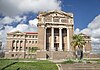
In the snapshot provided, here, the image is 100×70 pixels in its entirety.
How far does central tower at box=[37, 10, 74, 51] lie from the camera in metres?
83.9

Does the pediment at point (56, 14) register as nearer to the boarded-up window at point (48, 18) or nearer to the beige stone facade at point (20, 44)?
the boarded-up window at point (48, 18)

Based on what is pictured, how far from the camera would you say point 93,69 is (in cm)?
3322

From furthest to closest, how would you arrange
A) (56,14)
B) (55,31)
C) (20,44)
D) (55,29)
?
(20,44) → (55,31) → (55,29) → (56,14)

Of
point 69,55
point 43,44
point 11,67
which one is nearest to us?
point 11,67

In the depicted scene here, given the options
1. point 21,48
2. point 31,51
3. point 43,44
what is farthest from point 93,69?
point 21,48

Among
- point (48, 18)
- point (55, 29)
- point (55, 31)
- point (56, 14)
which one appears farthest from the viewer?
point (55, 31)

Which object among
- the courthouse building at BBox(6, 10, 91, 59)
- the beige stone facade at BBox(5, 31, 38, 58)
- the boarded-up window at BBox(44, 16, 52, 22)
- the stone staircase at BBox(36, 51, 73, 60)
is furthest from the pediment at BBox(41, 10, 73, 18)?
the beige stone facade at BBox(5, 31, 38, 58)

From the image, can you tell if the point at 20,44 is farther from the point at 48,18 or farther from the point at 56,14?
the point at 56,14

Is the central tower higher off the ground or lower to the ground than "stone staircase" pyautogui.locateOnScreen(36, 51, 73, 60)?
higher

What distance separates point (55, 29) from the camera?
87438 millimetres

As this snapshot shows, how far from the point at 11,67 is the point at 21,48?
68327 millimetres

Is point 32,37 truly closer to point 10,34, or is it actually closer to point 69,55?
point 10,34

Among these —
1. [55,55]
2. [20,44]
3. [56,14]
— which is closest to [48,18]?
[56,14]

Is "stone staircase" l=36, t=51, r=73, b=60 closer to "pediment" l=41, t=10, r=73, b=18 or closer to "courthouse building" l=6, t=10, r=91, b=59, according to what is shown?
"courthouse building" l=6, t=10, r=91, b=59
